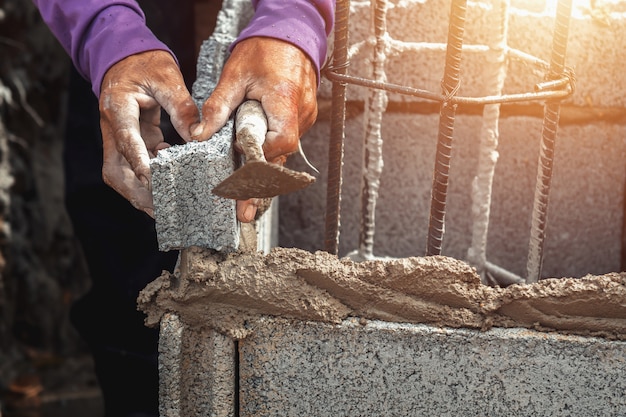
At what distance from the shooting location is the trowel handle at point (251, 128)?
4.91ft

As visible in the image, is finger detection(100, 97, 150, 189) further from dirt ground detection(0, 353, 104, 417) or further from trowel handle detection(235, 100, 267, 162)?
dirt ground detection(0, 353, 104, 417)

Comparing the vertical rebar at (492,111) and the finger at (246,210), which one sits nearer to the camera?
the finger at (246,210)

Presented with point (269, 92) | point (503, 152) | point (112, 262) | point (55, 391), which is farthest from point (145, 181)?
point (55, 391)

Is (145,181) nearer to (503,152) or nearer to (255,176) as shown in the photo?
(255,176)

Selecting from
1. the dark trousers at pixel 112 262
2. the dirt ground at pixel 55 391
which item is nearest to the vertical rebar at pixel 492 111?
the dark trousers at pixel 112 262

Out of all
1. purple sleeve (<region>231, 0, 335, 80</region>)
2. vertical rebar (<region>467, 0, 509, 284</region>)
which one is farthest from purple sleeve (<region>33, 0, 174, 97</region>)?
vertical rebar (<region>467, 0, 509, 284</region>)

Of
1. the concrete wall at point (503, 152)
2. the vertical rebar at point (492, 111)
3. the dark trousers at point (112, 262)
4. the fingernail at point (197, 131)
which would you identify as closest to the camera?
the fingernail at point (197, 131)

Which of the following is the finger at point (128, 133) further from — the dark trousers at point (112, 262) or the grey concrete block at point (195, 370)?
the dark trousers at point (112, 262)

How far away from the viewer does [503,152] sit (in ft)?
8.27

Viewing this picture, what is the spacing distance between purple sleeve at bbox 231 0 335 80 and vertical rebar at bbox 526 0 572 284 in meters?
0.58

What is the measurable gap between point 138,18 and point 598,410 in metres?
1.49

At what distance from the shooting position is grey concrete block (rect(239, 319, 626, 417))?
156 centimetres

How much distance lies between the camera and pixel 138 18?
1.95m

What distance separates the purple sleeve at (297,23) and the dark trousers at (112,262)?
2.45ft
